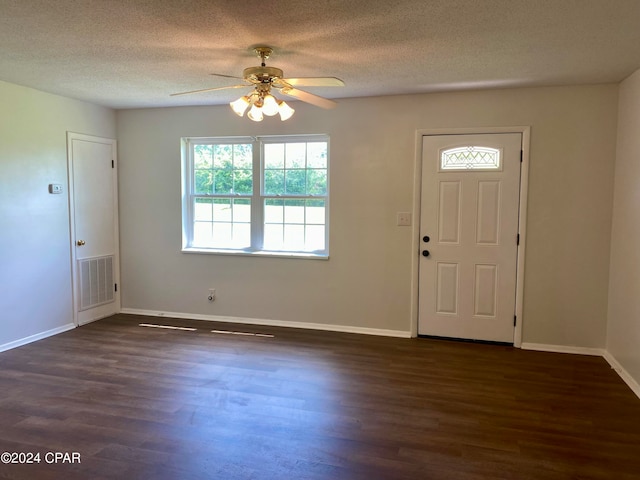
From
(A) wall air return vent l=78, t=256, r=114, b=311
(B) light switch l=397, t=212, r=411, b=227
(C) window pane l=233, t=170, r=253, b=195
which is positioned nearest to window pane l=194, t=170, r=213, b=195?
(C) window pane l=233, t=170, r=253, b=195

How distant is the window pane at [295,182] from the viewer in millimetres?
4555

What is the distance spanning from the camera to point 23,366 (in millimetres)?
3449

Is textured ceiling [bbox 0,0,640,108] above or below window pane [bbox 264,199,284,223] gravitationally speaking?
above

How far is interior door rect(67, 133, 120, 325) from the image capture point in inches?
177

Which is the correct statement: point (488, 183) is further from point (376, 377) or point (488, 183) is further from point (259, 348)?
point (259, 348)

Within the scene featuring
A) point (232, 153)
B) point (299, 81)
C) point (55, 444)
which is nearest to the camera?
point (55, 444)

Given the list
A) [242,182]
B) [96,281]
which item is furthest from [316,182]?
[96,281]

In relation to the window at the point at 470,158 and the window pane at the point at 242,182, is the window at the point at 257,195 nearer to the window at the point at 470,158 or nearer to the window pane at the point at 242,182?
the window pane at the point at 242,182

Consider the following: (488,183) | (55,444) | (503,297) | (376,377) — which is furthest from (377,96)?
(55,444)

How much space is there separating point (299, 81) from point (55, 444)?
254 cm

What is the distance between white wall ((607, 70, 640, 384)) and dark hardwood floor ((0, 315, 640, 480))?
0.27 metres

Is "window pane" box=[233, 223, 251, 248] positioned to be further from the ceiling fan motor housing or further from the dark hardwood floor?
the ceiling fan motor housing

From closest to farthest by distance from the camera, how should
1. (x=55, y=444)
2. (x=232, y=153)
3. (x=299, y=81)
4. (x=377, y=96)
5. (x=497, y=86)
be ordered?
(x=55, y=444) → (x=299, y=81) → (x=497, y=86) → (x=377, y=96) → (x=232, y=153)

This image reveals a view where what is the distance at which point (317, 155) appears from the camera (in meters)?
4.49
